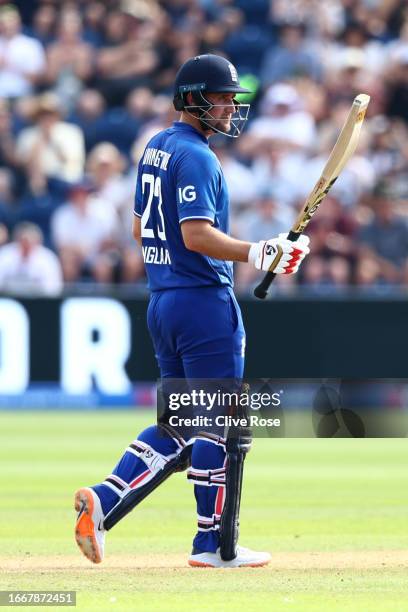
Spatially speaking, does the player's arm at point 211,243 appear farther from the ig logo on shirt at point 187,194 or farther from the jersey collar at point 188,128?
the jersey collar at point 188,128

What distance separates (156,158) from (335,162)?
0.84 meters

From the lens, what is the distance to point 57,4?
19922mm

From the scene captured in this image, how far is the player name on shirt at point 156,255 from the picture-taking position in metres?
6.77

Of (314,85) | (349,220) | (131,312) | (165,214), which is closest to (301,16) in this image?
(314,85)

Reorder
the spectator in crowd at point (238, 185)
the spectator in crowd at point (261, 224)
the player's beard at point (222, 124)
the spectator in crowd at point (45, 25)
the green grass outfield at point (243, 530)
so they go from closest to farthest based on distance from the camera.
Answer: the green grass outfield at point (243, 530)
the player's beard at point (222, 124)
the spectator in crowd at point (261, 224)
the spectator in crowd at point (238, 185)
the spectator in crowd at point (45, 25)

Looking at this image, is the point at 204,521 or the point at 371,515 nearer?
the point at 204,521

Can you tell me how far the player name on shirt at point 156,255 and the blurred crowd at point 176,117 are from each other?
914cm

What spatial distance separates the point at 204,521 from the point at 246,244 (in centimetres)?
130

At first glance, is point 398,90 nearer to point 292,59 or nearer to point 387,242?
point 292,59

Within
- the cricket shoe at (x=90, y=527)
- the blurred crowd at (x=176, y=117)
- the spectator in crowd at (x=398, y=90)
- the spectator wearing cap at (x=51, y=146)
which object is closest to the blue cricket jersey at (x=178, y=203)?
the cricket shoe at (x=90, y=527)

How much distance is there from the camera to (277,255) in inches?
255

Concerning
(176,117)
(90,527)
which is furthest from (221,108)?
(176,117)

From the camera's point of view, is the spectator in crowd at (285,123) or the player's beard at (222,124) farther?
the spectator in crowd at (285,123)

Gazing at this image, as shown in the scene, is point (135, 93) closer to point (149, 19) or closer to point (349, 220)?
point (149, 19)
